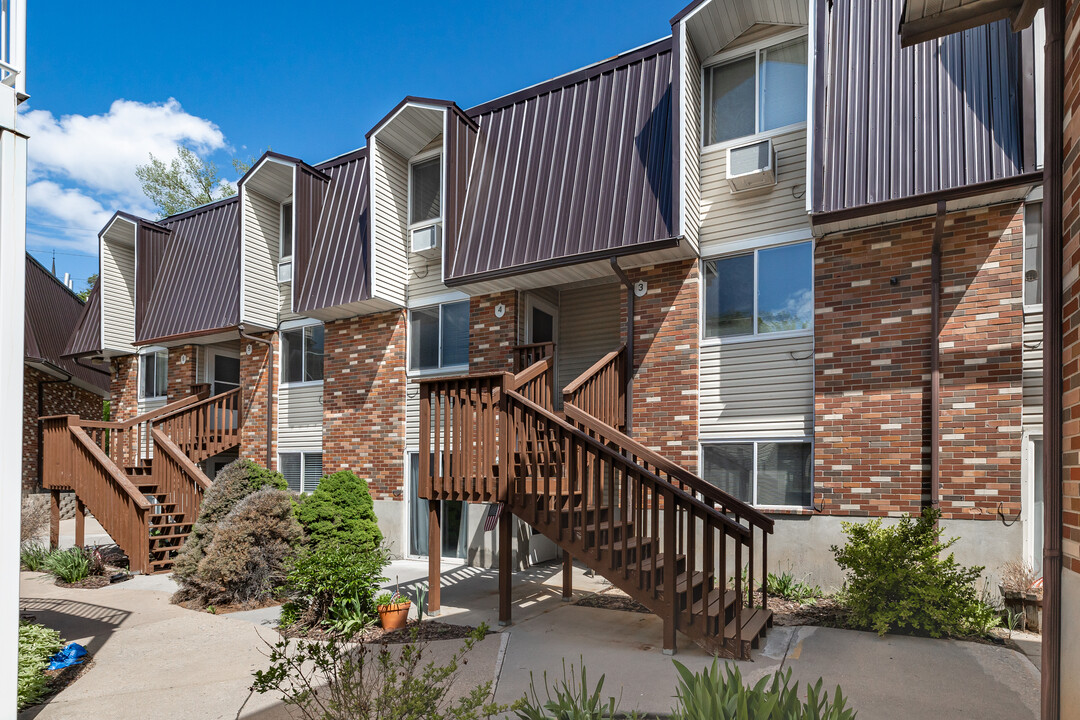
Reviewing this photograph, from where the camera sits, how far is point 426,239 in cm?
1162

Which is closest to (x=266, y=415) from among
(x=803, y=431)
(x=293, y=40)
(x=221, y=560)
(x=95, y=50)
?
(x=221, y=560)

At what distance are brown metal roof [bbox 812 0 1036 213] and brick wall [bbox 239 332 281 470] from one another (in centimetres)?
1113

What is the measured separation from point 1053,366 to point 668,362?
20.0 feet

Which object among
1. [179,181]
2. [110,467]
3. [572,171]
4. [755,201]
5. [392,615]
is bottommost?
[392,615]

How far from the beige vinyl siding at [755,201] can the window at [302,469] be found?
876 cm

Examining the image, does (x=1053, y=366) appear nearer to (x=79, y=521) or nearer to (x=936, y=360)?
(x=936, y=360)

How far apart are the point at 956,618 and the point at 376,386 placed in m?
9.45

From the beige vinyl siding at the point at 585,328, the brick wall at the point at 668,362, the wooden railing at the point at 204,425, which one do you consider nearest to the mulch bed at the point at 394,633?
the brick wall at the point at 668,362

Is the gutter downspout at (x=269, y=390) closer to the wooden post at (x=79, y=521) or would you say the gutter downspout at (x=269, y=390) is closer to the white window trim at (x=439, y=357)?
the wooden post at (x=79, y=521)

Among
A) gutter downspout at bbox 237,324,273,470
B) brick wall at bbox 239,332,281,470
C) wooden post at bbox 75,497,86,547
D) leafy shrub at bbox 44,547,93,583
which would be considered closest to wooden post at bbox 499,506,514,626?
leafy shrub at bbox 44,547,93,583

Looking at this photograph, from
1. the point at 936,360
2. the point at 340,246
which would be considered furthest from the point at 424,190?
the point at 936,360

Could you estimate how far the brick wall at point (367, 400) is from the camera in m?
12.0

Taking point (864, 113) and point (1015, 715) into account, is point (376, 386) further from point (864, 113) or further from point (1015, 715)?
point (1015, 715)

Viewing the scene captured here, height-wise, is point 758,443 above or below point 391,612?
above
